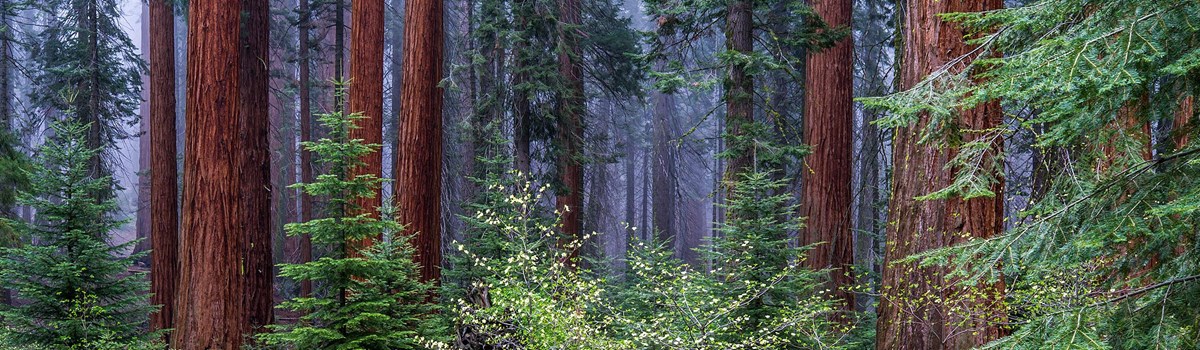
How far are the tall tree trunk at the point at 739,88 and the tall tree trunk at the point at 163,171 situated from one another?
10.0m

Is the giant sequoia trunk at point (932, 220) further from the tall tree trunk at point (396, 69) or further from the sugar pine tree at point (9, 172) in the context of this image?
the tall tree trunk at point (396, 69)

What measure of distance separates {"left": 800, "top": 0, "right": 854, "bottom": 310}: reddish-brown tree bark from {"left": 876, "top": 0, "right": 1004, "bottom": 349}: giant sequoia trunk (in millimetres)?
5498

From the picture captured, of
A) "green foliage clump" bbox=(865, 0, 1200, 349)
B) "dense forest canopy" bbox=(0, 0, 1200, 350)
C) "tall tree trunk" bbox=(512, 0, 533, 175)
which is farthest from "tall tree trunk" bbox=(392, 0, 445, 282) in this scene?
"green foliage clump" bbox=(865, 0, 1200, 349)

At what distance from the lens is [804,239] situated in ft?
37.8

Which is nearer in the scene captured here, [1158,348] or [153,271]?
[1158,348]

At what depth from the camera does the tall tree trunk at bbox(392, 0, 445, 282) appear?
1017 centimetres

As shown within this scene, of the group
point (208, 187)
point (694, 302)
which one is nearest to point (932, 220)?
point (694, 302)

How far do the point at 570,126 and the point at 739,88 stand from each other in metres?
5.64

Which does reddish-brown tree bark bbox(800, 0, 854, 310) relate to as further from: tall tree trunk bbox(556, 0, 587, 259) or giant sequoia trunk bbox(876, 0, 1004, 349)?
giant sequoia trunk bbox(876, 0, 1004, 349)

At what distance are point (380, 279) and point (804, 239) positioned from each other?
707cm

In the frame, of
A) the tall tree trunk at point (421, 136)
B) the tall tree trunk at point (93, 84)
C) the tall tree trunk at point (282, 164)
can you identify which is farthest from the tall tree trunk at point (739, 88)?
the tall tree trunk at point (282, 164)

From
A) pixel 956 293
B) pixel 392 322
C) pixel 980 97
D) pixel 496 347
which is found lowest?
pixel 496 347

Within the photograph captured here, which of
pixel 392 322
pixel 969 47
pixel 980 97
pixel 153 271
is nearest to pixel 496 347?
pixel 392 322

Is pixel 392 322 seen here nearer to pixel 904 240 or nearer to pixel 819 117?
pixel 904 240
